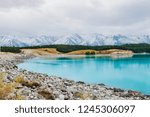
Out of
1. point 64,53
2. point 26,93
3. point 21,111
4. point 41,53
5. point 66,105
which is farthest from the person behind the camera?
point 64,53

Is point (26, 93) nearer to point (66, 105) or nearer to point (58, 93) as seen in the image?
point (58, 93)

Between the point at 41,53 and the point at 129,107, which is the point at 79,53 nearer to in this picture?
the point at 41,53

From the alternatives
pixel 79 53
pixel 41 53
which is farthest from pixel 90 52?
pixel 41 53

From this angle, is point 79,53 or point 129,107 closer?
point 129,107

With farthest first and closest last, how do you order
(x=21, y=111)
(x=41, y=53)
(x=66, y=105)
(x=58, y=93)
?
(x=41, y=53)
(x=58, y=93)
(x=66, y=105)
(x=21, y=111)

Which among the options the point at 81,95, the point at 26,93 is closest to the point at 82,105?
the point at 26,93

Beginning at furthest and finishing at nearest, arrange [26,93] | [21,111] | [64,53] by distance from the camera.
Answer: [64,53], [26,93], [21,111]

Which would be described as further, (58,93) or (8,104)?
(58,93)

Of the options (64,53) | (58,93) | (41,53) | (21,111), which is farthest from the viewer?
(64,53)
